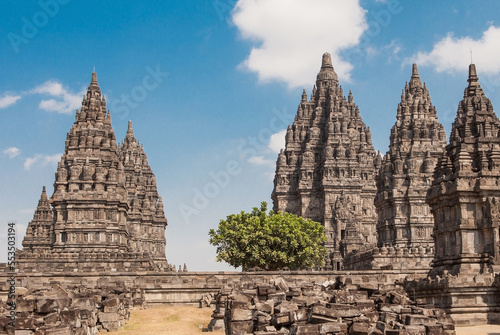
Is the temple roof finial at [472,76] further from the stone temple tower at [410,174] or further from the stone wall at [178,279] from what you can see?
the stone temple tower at [410,174]

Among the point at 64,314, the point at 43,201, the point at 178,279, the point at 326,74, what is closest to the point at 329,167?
the point at 326,74

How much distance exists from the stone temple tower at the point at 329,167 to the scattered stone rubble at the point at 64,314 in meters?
48.7

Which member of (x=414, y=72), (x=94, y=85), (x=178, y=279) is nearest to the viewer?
(x=178, y=279)

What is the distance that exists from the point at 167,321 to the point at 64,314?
8.06m

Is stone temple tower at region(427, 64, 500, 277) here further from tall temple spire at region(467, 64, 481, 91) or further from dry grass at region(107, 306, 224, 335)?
dry grass at region(107, 306, 224, 335)

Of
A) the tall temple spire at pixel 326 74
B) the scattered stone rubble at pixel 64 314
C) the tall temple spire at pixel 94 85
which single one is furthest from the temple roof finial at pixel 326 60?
the scattered stone rubble at pixel 64 314

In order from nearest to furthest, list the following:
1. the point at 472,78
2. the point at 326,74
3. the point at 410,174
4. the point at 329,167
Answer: the point at 472,78
the point at 410,174
the point at 329,167
the point at 326,74

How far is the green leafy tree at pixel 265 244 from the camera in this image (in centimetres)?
4875

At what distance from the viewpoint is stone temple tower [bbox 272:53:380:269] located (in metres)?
75.9

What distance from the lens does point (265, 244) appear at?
160 ft

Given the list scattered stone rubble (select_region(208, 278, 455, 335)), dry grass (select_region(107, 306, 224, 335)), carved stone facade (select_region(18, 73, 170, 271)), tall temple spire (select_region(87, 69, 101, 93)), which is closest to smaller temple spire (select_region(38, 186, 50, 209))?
carved stone facade (select_region(18, 73, 170, 271))

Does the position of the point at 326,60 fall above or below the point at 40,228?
above

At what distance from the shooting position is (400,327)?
1677cm

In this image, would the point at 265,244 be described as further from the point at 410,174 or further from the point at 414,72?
the point at 414,72
